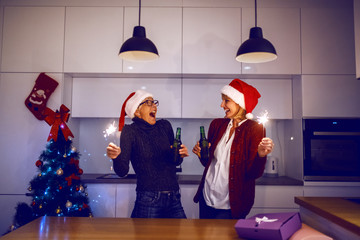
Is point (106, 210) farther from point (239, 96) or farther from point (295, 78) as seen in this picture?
point (295, 78)

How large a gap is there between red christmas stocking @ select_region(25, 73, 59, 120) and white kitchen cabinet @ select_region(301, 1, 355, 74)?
2713 mm

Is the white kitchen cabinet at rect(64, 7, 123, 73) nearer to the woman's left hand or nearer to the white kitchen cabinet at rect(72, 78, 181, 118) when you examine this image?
the white kitchen cabinet at rect(72, 78, 181, 118)

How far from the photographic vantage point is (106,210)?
2.88 meters

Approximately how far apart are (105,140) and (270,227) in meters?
2.68

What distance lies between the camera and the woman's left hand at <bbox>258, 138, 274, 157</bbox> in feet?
5.12

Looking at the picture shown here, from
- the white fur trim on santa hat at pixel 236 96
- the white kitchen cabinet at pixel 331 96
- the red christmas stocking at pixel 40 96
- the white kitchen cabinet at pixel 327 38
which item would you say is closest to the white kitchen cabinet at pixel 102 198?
the red christmas stocking at pixel 40 96

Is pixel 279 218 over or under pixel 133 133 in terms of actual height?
under

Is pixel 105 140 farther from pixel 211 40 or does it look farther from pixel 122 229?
pixel 122 229

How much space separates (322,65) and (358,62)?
1.23 metres

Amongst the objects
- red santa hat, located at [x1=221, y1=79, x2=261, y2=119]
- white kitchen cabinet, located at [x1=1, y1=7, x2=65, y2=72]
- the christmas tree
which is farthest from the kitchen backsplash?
red santa hat, located at [x1=221, y1=79, x2=261, y2=119]

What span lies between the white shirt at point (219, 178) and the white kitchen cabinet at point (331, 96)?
1.34m

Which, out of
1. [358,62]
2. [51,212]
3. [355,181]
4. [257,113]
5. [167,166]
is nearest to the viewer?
[358,62]

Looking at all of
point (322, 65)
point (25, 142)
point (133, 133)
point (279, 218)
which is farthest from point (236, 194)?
point (25, 142)

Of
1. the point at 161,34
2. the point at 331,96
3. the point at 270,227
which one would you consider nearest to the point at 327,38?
the point at 331,96
